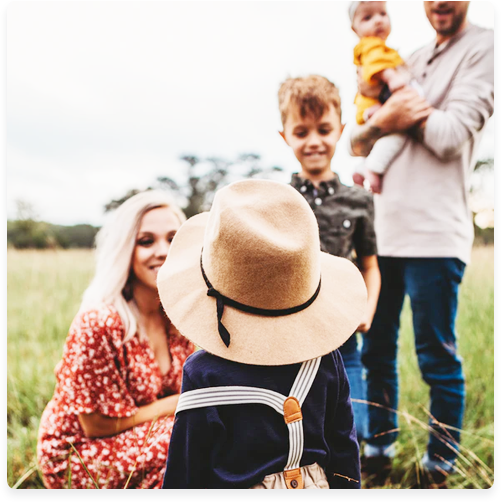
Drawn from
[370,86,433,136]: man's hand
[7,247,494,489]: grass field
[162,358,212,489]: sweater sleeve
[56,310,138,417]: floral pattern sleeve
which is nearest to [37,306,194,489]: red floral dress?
[56,310,138,417]: floral pattern sleeve

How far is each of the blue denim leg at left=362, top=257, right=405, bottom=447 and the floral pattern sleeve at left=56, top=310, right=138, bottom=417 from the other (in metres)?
1.39

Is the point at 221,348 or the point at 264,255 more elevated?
the point at 264,255

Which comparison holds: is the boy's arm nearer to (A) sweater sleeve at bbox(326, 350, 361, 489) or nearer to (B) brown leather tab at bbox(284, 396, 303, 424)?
(A) sweater sleeve at bbox(326, 350, 361, 489)

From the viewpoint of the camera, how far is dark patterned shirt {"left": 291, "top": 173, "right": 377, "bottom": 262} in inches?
88.5

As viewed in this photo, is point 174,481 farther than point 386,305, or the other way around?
point 386,305

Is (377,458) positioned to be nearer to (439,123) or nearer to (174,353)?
(174,353)

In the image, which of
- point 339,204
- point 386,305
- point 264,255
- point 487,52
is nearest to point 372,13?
point 487,52

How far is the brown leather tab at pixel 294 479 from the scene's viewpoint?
4.24 ft

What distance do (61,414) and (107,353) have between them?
403 millimetres

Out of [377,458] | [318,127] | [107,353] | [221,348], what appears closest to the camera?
[221,348]

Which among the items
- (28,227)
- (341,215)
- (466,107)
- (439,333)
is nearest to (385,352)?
(439,333)

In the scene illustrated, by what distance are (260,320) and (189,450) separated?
0.41 metres

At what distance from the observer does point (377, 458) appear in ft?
8.51

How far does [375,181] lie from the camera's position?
2.62 m
